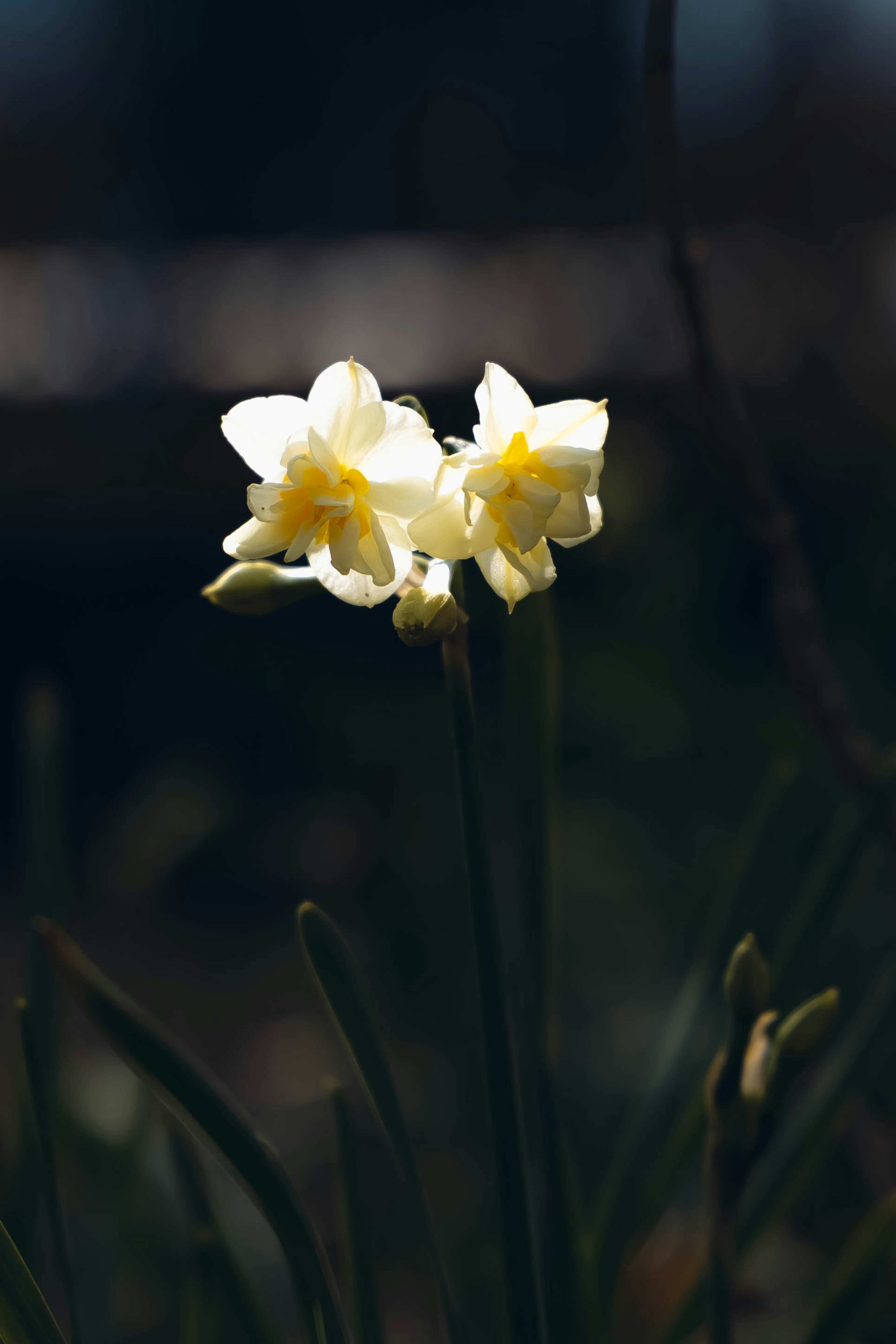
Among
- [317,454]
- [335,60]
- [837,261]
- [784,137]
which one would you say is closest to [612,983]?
[317,454]

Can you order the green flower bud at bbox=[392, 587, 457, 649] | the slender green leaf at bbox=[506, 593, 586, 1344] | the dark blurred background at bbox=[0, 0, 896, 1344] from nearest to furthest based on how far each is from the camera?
1. the green flower bud at bbox=[392, 587, 457, 649]
2. the slender green leaf at bbox=[506, 593, 586, 1344]
3. the dark blurred background at bbox=[0, 0, 896, 1344]

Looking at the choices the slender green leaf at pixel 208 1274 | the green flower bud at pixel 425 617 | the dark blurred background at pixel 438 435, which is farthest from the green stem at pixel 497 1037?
the dark blurred background at pixel 438 435

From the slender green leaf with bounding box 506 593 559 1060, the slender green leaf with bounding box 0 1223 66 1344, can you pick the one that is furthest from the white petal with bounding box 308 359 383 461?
the slender green leaf with bounding box 0 1223 66 1344

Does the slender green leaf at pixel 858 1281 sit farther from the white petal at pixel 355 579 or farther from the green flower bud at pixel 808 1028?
the white petal at pixel 355 579

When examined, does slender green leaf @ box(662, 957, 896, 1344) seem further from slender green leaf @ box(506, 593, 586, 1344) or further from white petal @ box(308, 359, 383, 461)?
white petal @ box(308, 359, 383, 461)

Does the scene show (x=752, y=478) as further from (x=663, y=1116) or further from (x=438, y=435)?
(x=438, y=435)

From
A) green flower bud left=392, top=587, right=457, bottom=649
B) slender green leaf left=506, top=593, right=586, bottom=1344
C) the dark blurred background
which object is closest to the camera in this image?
green flower bud left=392, top=587, right=457, bottom=649

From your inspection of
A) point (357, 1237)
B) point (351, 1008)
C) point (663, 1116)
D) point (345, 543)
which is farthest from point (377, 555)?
point (663, 1116)

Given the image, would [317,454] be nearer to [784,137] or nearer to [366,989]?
[366,989]
